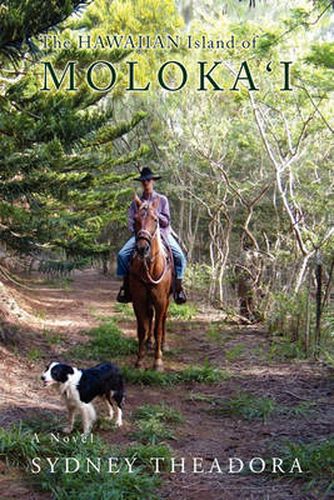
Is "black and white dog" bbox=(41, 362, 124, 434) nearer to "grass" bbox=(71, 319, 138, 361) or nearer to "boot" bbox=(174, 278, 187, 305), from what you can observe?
"grass" bbox=(71, 319, 138, 361)

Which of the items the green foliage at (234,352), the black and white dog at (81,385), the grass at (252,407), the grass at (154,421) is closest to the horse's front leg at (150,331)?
Result: the green foliage at (234,352)

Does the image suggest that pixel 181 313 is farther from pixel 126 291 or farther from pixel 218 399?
pixel 218 399

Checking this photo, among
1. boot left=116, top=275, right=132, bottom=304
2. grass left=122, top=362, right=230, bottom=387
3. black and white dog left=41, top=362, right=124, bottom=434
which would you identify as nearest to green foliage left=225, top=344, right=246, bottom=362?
grass left=122, top=362, right=230, bottom=387

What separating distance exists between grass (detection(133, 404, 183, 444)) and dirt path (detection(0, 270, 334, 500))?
86mm

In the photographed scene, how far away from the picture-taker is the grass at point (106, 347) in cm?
734

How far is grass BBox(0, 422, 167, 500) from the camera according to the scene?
3.45 m

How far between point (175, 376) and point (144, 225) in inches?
70.5

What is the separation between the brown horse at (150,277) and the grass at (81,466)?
245cm

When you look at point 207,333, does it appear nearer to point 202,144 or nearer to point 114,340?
point 114,340

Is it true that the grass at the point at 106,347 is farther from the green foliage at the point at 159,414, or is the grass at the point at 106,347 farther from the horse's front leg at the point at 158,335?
the green foliage at the point at 159,414

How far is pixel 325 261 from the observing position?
8461mm

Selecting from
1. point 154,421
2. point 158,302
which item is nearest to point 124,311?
point 158,302

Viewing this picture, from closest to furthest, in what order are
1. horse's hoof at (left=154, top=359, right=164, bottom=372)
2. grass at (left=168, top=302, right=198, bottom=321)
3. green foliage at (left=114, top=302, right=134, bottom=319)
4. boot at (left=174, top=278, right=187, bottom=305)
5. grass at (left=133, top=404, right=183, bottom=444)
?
grass at (left=133, top=404, right=183, bottom=444) < horse's hoof at (left=154, top=359, right=164, bottom=372) < boot at (left=174, top=278, right=187, bottom=305) < grass at (left=168, top=302, right=198, bottom=321) < green foliage at (left=114, top=302, right=134, bottom=319)

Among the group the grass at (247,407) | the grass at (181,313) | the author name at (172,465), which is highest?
the author name at (172,465)
